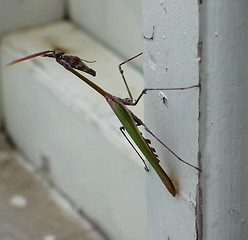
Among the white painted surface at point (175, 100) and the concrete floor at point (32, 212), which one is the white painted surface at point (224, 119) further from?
the concrete floor at point (32, 212)

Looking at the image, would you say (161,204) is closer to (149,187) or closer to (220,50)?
(149,187)

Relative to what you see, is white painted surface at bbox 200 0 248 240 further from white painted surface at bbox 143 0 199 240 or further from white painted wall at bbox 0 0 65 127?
white painted wall at bbox 0 0 65 127

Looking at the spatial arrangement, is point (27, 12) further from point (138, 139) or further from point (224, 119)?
point (224, 119)

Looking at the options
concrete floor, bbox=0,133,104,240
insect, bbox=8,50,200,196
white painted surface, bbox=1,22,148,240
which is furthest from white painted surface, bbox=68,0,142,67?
insect, bbox=8,50,200,196

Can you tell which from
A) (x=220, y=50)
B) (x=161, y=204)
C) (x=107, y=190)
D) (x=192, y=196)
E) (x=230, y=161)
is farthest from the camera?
(x=107, y=190)

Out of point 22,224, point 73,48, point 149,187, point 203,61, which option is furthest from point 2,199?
point 203,61

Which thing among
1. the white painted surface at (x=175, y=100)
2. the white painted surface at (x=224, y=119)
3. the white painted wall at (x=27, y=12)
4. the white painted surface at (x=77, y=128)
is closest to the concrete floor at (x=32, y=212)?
the white painted surface at (x=77, y=128)
